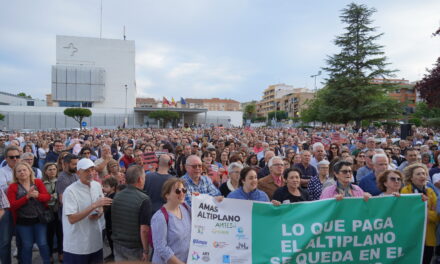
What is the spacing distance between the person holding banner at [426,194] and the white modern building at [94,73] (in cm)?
8061

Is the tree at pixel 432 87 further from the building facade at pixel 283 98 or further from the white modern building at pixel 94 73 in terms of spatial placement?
the building facade at pixel 283 98

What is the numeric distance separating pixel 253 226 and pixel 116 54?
90609mm

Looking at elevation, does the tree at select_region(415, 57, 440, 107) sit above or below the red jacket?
above

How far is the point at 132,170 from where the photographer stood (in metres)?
3.86

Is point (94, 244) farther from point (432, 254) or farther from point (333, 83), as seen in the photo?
Answer: point (333, 83)

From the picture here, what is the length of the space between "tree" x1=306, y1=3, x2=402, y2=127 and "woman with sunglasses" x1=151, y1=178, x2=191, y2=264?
113 ft

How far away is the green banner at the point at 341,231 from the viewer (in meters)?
3.81

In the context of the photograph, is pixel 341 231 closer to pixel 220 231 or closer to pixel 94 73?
pixel 220 231

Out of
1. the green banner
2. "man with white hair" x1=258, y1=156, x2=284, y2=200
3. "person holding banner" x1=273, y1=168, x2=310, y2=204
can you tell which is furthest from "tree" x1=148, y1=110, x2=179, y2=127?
the green banner

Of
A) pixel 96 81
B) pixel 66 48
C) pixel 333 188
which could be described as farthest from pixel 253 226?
pixel 66 48

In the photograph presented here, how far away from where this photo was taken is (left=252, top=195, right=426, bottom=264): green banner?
3.81 meters

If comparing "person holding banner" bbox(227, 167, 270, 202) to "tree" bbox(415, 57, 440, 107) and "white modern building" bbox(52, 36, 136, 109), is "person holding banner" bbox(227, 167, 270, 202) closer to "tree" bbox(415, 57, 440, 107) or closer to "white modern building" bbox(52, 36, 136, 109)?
"tree" bbox(415, 57, 440, 107)

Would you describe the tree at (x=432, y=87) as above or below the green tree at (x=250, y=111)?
below

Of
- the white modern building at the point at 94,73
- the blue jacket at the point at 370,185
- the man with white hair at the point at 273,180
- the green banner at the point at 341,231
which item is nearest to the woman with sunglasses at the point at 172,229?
the green banner at the point at 341,231
